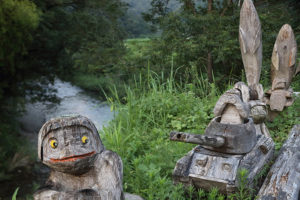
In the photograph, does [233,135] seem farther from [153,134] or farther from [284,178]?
[153,134]

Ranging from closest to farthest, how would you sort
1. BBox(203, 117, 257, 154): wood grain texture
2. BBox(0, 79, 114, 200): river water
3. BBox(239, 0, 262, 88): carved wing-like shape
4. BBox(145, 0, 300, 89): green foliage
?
BBox(203, 117, 257, 154): wood grain texture
BBox(239, 0, 262, 88): carved wing-like shape
BBox(145, 0, 300, 89): green foliage
BBox(0, 79, 114, 200): river water

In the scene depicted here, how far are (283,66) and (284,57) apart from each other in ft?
0.37

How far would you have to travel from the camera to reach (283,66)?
13.1 feet

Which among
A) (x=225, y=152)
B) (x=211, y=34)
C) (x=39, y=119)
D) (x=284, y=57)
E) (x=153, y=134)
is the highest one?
(x=211, y=34)

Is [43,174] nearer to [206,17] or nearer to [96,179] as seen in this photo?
[206,17]

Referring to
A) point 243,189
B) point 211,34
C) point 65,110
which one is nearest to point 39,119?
point 65,110

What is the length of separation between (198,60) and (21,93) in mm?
5344

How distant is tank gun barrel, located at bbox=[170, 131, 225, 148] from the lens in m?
2.36

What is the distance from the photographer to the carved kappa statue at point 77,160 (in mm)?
1765

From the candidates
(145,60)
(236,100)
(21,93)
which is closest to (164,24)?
(145,60)

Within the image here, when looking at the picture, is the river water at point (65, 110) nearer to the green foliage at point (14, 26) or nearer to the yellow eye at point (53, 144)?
the green foliage at point (14, 26)

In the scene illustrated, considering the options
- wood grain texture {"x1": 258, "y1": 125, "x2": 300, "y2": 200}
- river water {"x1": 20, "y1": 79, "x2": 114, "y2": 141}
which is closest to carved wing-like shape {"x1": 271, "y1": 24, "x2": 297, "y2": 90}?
wood grain texture {"x1": 258, "y1": 125, "x2": 300, "y2": 200}

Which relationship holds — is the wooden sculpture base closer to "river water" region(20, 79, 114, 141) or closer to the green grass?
the green grass

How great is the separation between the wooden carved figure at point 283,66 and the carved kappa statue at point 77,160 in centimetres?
281
